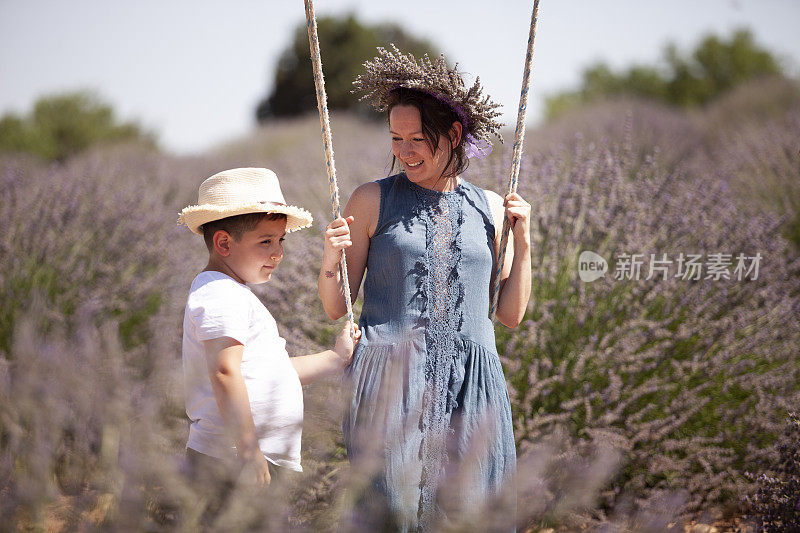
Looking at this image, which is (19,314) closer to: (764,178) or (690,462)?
(690,462)

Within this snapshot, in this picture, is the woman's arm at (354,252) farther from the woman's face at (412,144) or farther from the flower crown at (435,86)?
the flower crown at (435,86)

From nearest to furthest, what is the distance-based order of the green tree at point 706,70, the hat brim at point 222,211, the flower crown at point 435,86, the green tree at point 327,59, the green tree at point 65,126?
1. the hat brim at point 222,211
2. the flower crown at point 435,86
3. the green tree at point 65,126
4. the green tree at point 706,70
5. the green tree at point 327,59

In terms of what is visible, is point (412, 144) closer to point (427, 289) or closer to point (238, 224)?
point (427, 289)

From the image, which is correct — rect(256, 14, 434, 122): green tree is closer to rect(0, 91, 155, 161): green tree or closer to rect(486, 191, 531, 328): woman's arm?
rect(0, 91, 155, 161): green tree

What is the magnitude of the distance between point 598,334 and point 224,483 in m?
1.95

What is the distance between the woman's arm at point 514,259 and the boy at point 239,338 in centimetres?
42

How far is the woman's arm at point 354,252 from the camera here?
5.42 feet

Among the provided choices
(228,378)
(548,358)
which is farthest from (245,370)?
(548,358)

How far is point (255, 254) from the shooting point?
1.55 m

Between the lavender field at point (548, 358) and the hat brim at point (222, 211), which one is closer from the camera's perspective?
the lavender field at point (548, 358)

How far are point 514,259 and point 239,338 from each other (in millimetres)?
767

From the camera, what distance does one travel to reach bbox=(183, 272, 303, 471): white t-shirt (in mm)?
1420

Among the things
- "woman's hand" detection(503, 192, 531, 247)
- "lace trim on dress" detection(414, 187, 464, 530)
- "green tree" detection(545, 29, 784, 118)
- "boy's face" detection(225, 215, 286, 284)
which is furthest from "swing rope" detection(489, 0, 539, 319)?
"green tree" detection(545, 29, 784, 118)

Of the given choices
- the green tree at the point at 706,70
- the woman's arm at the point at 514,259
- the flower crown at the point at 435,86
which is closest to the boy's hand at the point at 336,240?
the flower crown at the point at 435,86
